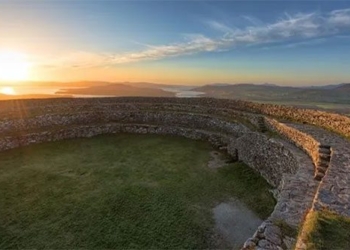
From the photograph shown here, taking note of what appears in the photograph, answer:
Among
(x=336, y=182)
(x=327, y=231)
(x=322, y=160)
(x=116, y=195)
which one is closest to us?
(x=327, y=231)

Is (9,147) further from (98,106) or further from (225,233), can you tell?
(225,233)

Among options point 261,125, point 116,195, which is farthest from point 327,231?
point 261,125

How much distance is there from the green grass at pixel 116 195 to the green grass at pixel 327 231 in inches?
183

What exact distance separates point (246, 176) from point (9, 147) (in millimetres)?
17822

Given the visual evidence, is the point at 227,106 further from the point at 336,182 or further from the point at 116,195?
the point at 336,182

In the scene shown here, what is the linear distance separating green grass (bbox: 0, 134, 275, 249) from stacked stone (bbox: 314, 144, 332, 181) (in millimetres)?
2856

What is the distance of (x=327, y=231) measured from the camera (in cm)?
724

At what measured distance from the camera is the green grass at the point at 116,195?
37.5 ft

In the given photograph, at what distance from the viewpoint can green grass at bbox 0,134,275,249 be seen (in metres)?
11.4

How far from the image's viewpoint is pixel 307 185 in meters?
11.2

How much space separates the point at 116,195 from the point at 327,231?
1015 cm

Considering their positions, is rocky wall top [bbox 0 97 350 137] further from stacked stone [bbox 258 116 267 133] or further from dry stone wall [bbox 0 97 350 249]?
stacked stone [bbox 258 116 267 133]

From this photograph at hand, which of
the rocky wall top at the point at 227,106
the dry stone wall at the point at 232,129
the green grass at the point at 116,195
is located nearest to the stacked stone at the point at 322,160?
the dry stone wall at the point at 232,129

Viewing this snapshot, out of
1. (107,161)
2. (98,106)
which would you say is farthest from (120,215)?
(98,106)
